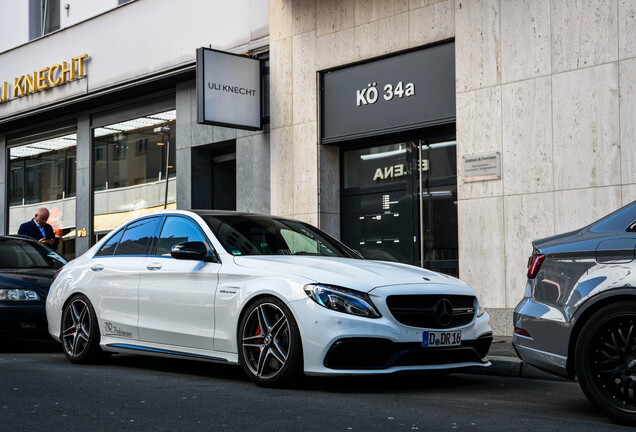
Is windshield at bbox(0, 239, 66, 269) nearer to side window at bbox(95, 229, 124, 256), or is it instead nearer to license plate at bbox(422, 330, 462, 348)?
side window at bbox(95, 229, 124, 256)

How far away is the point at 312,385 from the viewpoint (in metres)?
7.43

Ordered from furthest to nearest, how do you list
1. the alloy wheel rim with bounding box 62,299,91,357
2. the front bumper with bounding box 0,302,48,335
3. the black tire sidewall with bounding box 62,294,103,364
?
the front bumper with bounding box 0,302,48,335, the alloy wheel rim with bounding box 62,299,91,357, the black tire sidewall with bounding box 62,294,103,364

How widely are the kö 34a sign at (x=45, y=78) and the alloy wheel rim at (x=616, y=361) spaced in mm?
15696

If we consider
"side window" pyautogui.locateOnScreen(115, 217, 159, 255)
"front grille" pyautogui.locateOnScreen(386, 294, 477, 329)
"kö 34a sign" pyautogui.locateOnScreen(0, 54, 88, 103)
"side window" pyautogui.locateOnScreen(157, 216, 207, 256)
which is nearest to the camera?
"front grille" pyautogui.locateOnScreen(386, 294, 477, 329)

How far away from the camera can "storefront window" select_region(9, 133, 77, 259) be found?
2103cm

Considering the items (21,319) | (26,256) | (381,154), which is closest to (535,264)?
(21,319)

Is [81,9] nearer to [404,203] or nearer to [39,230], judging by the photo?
[39,230]

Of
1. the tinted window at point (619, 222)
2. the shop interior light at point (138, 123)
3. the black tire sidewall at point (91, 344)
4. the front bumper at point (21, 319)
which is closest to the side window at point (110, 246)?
the black tire sidewall at point (91, 344)

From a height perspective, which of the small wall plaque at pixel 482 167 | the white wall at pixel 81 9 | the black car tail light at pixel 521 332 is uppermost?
the white wall at pixel 81 9

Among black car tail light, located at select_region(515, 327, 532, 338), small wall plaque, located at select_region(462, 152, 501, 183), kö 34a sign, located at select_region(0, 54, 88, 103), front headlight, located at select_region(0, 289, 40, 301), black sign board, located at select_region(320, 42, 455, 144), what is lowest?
black car tail light, located at select_region(515, 327, 532, 338)

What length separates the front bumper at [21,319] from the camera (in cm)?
1070

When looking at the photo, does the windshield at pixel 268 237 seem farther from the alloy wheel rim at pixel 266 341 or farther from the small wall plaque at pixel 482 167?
the small wall plaque at pixel 482 167

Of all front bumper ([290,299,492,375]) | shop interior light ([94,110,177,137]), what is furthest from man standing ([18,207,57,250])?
front bumper ([290,299,492,375])

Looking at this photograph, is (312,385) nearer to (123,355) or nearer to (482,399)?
(482,399)
